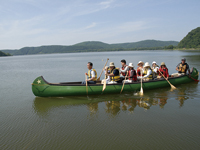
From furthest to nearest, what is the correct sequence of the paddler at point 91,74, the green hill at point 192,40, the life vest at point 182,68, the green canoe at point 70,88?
the green hill at point 192,40 < the life vest at point 182,68 < the paddler at point 91,74 < the green canoe at point 70,88

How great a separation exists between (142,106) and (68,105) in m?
3.41

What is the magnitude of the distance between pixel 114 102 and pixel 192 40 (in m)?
133

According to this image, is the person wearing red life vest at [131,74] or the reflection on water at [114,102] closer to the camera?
the reflection on water at [114,102]

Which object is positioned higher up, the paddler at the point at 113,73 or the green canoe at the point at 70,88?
the paddler at the point at 113,73

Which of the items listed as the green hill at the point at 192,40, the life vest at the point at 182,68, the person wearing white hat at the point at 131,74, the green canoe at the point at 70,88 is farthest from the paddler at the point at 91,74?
the green hill at the point at 192,40

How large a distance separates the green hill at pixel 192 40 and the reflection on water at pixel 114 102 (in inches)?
4636

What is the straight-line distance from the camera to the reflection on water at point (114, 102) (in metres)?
7.00

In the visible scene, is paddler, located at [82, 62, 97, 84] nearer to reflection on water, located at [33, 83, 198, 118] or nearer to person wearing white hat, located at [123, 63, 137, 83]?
reflection on water, located at [33, 83, 198, 118]

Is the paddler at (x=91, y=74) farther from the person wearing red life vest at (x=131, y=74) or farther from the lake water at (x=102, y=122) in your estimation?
the person wearing red life vest at (x=131, y=74)

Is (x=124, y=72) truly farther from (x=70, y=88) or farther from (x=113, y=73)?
(x=70, y=88)

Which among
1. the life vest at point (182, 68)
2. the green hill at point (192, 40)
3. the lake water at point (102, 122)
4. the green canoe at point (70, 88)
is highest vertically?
the green hill at point (192, 40)

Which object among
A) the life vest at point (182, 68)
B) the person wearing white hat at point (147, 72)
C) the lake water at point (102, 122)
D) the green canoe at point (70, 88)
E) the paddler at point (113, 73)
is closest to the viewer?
the lake water at point (102, 122)

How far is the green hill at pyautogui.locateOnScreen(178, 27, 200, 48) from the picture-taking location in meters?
112

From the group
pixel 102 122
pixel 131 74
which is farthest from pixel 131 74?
pixel 102 122
